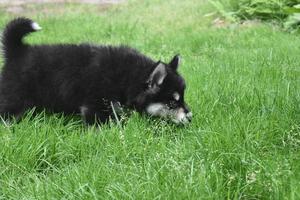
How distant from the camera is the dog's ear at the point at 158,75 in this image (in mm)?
4758

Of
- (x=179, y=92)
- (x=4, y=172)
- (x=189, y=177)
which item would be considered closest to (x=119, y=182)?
(x=189, y=177)

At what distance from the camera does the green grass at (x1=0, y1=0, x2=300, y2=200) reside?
2904 millimetres

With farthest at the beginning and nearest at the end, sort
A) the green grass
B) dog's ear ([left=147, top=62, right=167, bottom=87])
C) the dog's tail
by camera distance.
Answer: the dog's tail
dog's ear ([left=147, top=62, right=167, bottom=87])
the green grass

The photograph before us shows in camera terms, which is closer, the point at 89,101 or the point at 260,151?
the point at 260,151

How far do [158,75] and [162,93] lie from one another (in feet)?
0.63

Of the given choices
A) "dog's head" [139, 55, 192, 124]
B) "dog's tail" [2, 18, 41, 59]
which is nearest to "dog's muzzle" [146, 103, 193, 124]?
"dog's head" [139, 55, 192, 124]

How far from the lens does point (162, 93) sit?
485cm

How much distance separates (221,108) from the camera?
15.1 ft

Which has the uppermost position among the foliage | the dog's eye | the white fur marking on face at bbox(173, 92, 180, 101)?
the white fur marking on face at bbox(173, 92, 180, 101)

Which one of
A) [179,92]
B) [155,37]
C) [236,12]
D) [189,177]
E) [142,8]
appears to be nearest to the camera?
[189,177]

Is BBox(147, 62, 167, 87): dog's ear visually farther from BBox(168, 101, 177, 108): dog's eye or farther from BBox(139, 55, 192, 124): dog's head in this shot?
BBox(168, 101, 177, 108): dog's eye

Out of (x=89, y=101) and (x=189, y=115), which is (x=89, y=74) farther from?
(x=189, y=115)

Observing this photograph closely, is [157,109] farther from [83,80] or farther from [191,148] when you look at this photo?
[191,148]

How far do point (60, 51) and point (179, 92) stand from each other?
4.36 feet
